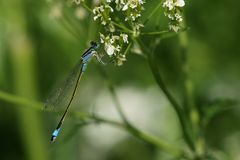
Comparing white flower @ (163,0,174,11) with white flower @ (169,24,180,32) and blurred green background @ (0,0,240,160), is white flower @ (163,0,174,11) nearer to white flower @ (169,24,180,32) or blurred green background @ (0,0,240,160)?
white flower @ (169,24,180,32)

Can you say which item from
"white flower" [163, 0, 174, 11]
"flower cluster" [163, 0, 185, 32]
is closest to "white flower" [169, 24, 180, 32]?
"flower cluster" [163, 0, 185, 32]

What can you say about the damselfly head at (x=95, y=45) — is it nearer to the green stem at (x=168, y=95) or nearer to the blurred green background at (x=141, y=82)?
the green stem at (x=168, y=95)

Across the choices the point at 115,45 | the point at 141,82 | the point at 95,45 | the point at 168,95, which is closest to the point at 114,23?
the point at 115,45

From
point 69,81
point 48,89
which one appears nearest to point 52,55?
point 48,89

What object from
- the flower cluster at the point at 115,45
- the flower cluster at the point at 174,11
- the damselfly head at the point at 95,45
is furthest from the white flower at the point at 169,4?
the damselfly head at the point at 95,45

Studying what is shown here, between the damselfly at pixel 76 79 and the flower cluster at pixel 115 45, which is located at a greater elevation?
the damselfly at pixel 76 79

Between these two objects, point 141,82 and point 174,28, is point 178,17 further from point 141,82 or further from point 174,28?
point 141,82
